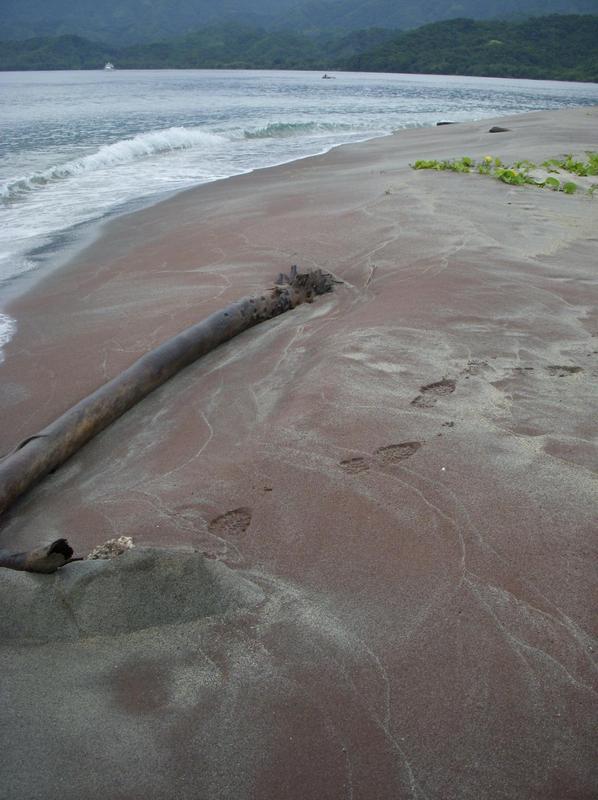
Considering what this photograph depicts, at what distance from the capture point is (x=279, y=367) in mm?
3705

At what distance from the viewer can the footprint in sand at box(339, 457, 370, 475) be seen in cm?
255

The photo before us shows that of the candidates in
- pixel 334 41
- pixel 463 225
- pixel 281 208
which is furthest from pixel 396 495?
pixel 334 41

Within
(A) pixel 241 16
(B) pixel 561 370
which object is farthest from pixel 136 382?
(A) pixel 241 16

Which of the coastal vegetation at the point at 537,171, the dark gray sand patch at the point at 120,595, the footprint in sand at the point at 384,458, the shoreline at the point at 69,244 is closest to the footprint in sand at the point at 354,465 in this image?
the footprint in sand at the point at 384,458

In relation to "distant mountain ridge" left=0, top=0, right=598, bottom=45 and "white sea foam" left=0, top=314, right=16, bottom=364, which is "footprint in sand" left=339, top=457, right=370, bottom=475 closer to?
"white sea foam" left=0, top=314, right=16, bottom=364

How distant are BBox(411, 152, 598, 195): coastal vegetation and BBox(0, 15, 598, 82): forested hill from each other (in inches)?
2831

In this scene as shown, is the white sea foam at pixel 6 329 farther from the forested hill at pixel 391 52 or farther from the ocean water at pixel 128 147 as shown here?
the forested hill at pixel 391 52

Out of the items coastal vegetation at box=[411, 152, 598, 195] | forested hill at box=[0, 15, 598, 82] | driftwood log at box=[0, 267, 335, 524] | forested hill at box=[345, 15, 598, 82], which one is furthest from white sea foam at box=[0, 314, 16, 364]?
forested hill at box=[345, 15, 598, 82]

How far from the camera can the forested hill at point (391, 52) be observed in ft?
258

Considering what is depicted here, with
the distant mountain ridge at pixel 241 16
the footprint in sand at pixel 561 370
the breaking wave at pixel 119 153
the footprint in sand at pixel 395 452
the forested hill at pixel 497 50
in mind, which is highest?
the distant mountain ridge at pixel 241 16

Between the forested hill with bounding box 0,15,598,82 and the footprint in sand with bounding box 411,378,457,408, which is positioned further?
the forested hill with bounding box 0,15,598,82

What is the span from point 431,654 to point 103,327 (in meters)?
3.88

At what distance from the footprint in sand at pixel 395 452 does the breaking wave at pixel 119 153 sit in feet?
32.1

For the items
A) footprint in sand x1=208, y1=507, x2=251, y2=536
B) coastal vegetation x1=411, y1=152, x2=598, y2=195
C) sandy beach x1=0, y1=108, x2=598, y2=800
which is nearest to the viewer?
sandy beach x1=0, y1=108, x2=598, y2=800
